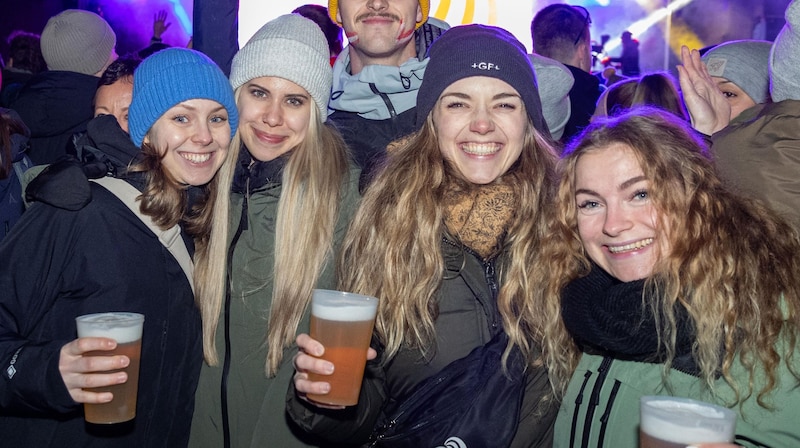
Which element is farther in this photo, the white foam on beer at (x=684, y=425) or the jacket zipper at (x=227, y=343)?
the jacket zipper at (x=227, y=343)

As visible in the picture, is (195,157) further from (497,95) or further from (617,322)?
(617,322)

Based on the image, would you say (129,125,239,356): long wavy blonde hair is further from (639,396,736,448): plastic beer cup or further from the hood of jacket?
the hood of jacket

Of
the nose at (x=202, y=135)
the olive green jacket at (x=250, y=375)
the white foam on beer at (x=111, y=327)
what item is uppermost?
the nose at (x=202, y=135)

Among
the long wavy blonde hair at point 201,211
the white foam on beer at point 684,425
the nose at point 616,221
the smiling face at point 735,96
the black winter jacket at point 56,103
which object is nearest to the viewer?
the white foam on beer at point 684,425

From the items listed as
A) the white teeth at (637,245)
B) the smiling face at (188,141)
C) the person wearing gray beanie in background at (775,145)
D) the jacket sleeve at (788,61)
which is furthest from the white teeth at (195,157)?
the jacket sleeve at (788,61)

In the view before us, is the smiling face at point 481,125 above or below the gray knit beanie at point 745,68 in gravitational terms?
below

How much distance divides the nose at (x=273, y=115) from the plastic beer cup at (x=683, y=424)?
6.50ft

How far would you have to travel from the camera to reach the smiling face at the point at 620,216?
2127 mm

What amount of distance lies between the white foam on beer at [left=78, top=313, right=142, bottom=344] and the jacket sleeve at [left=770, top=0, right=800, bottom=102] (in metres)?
2.25

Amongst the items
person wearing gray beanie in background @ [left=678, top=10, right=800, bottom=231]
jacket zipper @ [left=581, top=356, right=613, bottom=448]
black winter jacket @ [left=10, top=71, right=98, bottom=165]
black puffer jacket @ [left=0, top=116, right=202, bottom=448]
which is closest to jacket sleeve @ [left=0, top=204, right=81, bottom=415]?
black puffer jacket @ [left=0, top=116, right=202, bottom=448]

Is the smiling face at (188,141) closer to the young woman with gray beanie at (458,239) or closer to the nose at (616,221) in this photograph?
the young woman with gray beanie at (458,239)

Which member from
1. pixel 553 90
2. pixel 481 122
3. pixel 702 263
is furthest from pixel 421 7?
pixel 702 263

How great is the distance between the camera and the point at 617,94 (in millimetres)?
3814

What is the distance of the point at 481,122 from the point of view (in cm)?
264
